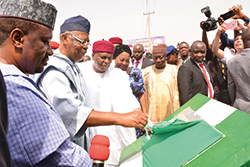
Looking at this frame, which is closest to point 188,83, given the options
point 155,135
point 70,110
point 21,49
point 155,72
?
point 155,72

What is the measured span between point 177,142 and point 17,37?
98 cm

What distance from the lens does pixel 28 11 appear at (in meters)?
1.00

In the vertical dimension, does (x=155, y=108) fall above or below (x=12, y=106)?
below

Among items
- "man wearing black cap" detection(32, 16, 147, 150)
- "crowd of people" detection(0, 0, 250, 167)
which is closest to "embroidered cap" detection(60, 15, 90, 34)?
"crowd of people" detection(0, 0, 250, 167)

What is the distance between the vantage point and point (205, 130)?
3.98ft

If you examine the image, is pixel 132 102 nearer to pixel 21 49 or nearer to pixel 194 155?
pixel 194 155

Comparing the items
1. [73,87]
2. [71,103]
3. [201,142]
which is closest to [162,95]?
[73,87]

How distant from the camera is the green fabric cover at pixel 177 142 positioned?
3.68 ft

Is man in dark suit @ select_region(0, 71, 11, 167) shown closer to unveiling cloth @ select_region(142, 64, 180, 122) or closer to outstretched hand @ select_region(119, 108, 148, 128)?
outstretched hand @ select_region(119, 108, 148, 128)

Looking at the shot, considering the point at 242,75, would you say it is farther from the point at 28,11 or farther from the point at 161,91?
the point at 28,11

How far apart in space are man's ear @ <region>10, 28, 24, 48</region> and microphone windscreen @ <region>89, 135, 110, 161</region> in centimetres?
54

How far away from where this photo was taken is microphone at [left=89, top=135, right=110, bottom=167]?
3.07 feet

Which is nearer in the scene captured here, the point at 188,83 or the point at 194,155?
the point at 194,155

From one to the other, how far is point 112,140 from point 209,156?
168 cm
